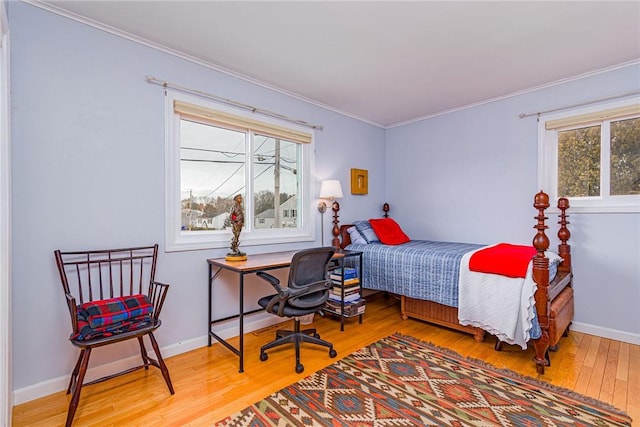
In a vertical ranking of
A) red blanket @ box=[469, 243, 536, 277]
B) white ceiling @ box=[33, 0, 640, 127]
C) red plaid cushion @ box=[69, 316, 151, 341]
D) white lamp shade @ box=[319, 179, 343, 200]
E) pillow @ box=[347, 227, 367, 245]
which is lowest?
red plaid cushion @ box=[69, 316, 151, 341]

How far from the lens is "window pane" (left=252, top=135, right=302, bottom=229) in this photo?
311 cm

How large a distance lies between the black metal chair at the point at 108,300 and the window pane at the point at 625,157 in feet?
12.8

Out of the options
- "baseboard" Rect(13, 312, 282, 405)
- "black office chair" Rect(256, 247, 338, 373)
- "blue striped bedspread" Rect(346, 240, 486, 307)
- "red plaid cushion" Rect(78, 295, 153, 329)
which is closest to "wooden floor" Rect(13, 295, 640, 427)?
"baseboard" Rect(13, 312, 282, 405)

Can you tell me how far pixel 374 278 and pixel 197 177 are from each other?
2.09 meters

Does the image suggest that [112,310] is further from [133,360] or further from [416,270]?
[416,270]

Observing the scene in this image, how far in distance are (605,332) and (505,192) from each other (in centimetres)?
155

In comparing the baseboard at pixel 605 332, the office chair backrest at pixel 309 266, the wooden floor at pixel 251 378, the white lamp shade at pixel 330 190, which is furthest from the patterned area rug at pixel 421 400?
the white lamp shade at pixel 330 190

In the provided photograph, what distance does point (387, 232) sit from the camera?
3637mm

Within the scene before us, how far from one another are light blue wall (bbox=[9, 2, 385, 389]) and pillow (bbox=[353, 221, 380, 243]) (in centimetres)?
186

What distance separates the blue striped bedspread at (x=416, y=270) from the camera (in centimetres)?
274

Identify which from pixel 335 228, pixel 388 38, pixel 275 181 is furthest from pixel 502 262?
pixel 275 181

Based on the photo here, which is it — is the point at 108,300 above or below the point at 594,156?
below

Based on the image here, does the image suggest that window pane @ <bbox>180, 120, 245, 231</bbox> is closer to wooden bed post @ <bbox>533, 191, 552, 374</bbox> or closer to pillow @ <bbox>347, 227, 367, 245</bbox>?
pillow @ <bbox>347, 227, 367, 245</bbox>

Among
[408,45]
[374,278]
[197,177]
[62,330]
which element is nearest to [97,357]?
[62,330]
